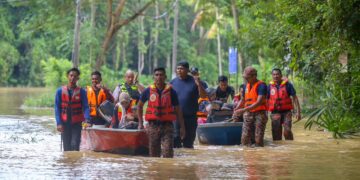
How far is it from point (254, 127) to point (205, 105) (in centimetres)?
139

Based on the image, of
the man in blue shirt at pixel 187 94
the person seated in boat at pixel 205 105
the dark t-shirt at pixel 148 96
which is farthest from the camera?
the person seated in boat at pixel 205 105

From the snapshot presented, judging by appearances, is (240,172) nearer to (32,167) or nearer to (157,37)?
(32,167)

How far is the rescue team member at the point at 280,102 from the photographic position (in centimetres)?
1708

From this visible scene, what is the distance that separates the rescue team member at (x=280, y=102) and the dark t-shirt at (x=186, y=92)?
3086mm

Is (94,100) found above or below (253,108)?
above

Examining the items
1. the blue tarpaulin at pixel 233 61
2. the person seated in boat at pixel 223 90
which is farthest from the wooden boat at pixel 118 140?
the blue tarpaulin at pixel 233 61

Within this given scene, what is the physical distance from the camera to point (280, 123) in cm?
1725

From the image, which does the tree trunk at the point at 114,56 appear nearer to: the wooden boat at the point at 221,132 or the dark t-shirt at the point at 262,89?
the wooden boat at the point at 221,132

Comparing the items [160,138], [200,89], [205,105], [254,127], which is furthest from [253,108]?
[160,138]

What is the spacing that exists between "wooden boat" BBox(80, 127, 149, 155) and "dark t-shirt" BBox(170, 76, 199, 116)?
118 centimetres

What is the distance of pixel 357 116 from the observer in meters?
17.4

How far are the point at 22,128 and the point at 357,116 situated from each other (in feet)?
30.1

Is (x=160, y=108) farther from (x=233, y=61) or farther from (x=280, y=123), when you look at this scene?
(x=233, y=61)

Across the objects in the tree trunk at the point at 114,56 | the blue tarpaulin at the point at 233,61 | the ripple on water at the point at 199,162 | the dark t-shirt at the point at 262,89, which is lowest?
the ripple on water at the point at 199,162
